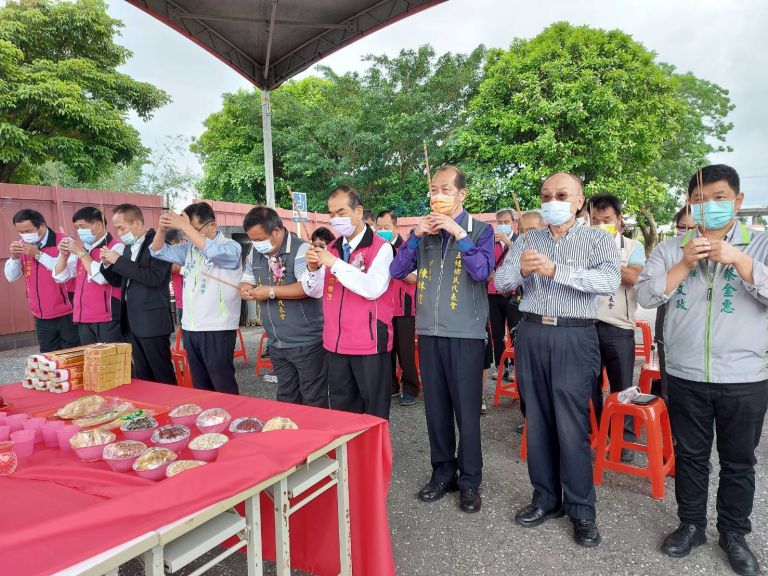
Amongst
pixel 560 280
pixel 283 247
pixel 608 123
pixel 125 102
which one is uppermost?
pixel 125 102

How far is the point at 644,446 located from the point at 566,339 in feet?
3.68

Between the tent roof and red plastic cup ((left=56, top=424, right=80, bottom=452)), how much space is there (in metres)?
5.84

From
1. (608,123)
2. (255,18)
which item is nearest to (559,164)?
(608,123)

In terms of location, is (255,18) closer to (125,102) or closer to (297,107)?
(125,102)

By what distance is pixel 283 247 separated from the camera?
3.07 m

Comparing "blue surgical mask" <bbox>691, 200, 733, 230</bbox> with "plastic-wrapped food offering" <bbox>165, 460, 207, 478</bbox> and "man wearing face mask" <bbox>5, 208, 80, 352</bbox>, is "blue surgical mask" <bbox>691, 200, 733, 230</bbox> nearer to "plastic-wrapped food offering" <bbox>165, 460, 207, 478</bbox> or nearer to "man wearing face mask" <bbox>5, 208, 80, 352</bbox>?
"plastic-wrapped food offering" <bbox>165, 460, 207, 478</bbox>

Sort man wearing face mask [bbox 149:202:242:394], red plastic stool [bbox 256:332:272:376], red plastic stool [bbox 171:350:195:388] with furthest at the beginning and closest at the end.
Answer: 1. red plastic stool [bbox 256:332:272:376]
2. red plastic stool [bbox 171:350:195:388]
3. man wearing face mask [bbox 149:202:242:394]

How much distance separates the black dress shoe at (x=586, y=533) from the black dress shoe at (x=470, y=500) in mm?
512

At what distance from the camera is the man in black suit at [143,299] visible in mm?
3500

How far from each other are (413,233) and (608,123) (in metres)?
12.5

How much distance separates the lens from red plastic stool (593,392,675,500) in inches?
106

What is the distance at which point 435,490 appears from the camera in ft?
8.99

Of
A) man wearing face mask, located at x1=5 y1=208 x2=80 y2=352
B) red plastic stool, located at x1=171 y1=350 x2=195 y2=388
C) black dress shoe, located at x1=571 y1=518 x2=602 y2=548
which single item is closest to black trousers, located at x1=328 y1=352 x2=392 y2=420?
black dress shoe, located at x1=571 y1=518 x2=602 y2=548

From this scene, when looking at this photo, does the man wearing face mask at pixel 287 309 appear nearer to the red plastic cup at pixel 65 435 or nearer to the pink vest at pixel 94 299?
the red plastic cup at pixel 65 435
